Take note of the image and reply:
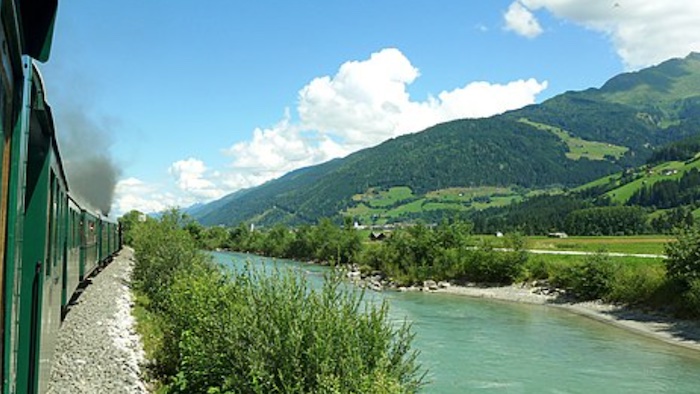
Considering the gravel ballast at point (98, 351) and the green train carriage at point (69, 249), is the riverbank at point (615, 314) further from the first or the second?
the green train carriage at point (69, 249)

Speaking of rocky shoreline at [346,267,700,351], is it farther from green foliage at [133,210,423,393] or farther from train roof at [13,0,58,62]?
train roof at [13,0,58,62]

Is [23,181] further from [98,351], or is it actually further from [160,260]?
[160,260]

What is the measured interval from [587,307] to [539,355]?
16.9 m

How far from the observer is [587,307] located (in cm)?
4050

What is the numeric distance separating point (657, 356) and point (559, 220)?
4296 inches

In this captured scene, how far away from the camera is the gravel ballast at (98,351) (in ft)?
41.8

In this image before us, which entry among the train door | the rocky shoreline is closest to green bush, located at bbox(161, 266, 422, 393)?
the train door

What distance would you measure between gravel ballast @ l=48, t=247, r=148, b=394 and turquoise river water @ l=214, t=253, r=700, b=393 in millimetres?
3571

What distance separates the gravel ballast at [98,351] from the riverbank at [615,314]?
2479 centimetres

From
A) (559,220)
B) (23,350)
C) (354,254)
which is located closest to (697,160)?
(559,220)

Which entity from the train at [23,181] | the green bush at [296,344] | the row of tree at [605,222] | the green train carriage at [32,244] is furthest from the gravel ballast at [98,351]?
the row of tree at [605,222]

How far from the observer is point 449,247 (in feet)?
197

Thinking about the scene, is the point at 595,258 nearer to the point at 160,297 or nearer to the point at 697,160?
the point at 160,297

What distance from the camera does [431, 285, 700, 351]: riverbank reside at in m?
30.8
